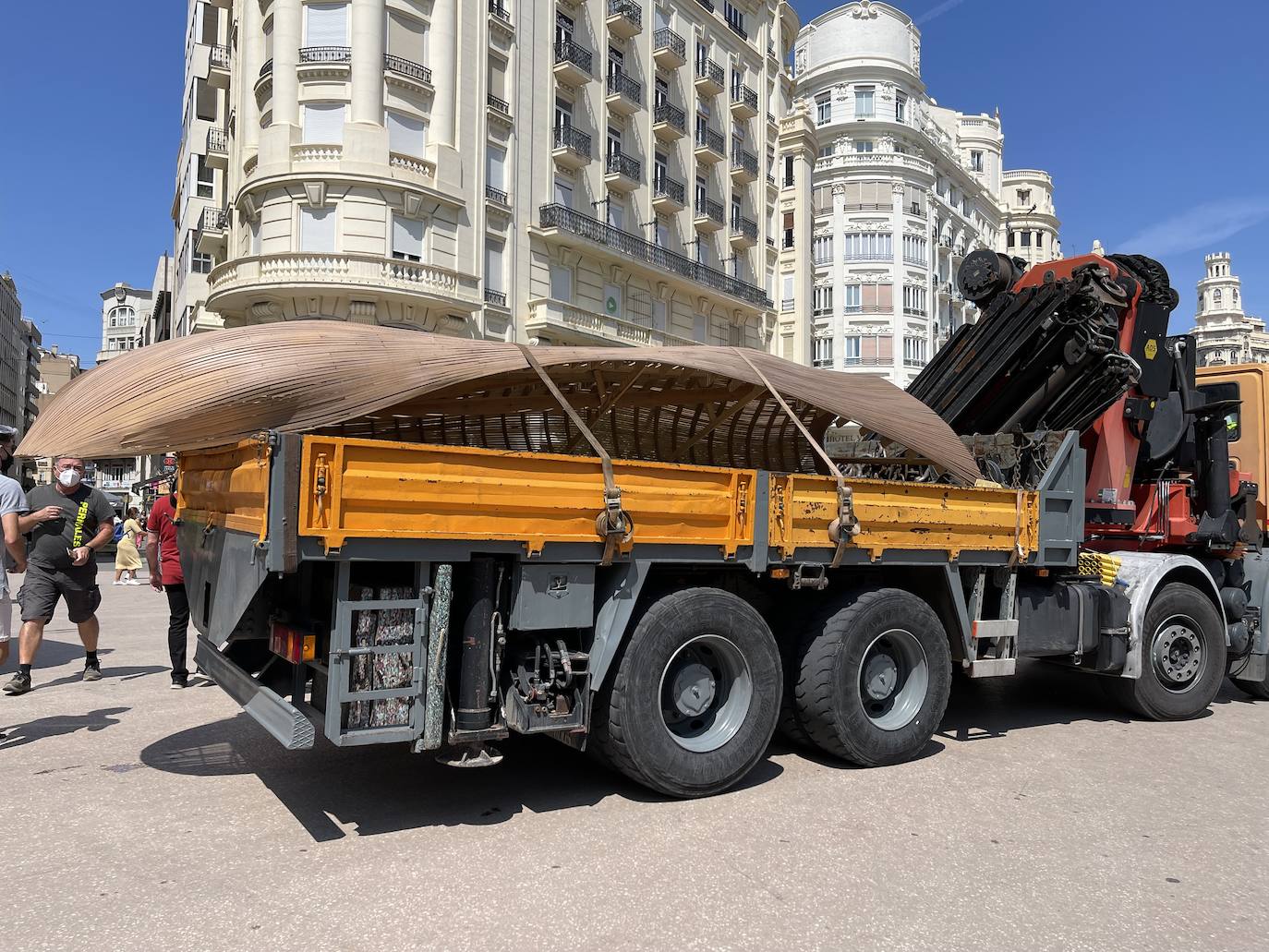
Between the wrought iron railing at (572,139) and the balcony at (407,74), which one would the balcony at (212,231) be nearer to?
the balcony at (407,74)

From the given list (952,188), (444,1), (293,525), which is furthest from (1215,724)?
(952,188)

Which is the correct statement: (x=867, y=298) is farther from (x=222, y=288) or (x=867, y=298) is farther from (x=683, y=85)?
(x=222, y=288)

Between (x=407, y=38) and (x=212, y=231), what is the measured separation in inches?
404

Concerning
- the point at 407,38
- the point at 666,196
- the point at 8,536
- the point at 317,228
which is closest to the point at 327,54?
the point at 407,38

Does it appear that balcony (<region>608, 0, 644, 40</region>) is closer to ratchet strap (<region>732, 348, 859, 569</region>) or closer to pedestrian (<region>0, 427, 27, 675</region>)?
pedestrian (<region>0, 427, 27, 675</region>)

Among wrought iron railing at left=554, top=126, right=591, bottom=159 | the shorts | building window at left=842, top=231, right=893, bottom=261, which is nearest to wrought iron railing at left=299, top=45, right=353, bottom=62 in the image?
wrought iron railing at left=554, top=126, right=591, bottom=159

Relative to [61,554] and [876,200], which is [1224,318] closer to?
[876,200]

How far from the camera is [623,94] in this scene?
28.9 metres

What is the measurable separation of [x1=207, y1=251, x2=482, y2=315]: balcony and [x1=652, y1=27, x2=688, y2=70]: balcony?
45.0ft

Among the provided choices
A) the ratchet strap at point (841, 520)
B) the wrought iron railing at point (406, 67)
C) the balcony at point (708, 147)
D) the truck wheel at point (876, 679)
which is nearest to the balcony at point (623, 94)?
the balcony at point (708, 147)

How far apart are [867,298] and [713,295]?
1718 centimetres

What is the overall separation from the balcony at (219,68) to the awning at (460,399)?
26.9m

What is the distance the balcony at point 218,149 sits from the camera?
27.5 metres

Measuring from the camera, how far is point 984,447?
7.33 m
